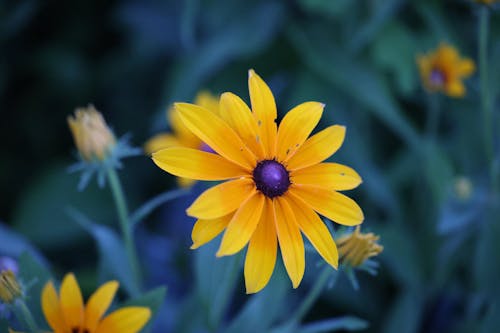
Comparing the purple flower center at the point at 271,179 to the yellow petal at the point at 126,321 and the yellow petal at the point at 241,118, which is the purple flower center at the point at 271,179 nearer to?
the yellow petal at the point at 241,118

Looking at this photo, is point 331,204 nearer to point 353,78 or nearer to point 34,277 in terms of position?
point 34,277

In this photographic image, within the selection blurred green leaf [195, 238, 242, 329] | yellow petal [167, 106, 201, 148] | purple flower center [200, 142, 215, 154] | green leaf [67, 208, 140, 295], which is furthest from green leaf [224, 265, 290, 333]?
yellow petal [167, 106, 201, 148]

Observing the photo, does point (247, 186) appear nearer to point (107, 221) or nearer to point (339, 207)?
point (339, 207)

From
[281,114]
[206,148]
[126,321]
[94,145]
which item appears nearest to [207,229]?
[126,321]

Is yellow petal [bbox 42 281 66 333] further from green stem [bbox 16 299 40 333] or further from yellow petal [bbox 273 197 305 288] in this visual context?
yellow petal [bbox 273 197 305 288]

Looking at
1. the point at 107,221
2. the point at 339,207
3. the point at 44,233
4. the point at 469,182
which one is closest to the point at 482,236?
the point at 469,182

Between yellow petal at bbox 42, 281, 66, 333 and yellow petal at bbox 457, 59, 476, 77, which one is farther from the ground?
yellow petal at bbox 457, 59, 476, 77
